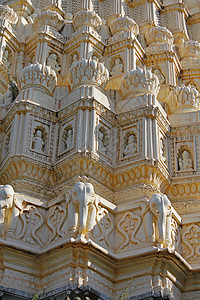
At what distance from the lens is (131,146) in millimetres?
21266

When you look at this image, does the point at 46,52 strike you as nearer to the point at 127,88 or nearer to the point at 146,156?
the point at 127,88

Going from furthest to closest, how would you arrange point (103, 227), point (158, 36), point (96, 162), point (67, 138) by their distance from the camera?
point (158, 36) → point (67, 138) → point (96, 162) → point (103, 227)

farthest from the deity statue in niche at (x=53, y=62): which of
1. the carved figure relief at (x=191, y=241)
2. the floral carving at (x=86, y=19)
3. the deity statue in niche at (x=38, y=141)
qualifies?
the carved figure relief at (x=191, y=241)

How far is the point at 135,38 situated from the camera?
27484mm

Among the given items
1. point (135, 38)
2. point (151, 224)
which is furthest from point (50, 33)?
point (151, 224)

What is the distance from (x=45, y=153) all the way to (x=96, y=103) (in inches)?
95.0

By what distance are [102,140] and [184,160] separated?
117 inches

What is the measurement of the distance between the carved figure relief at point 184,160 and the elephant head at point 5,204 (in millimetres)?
6491

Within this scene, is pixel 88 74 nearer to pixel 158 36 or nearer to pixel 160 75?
pixel 160 75

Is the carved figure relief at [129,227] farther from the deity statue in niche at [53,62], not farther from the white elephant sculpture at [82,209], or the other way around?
the deity statue in niche at [53,62]

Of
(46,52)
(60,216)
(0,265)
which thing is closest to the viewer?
(0,265)

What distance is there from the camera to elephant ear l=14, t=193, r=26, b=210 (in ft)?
61.0

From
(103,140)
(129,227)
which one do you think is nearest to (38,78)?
(103,140)

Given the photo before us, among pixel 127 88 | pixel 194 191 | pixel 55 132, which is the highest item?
pixel 127 88
